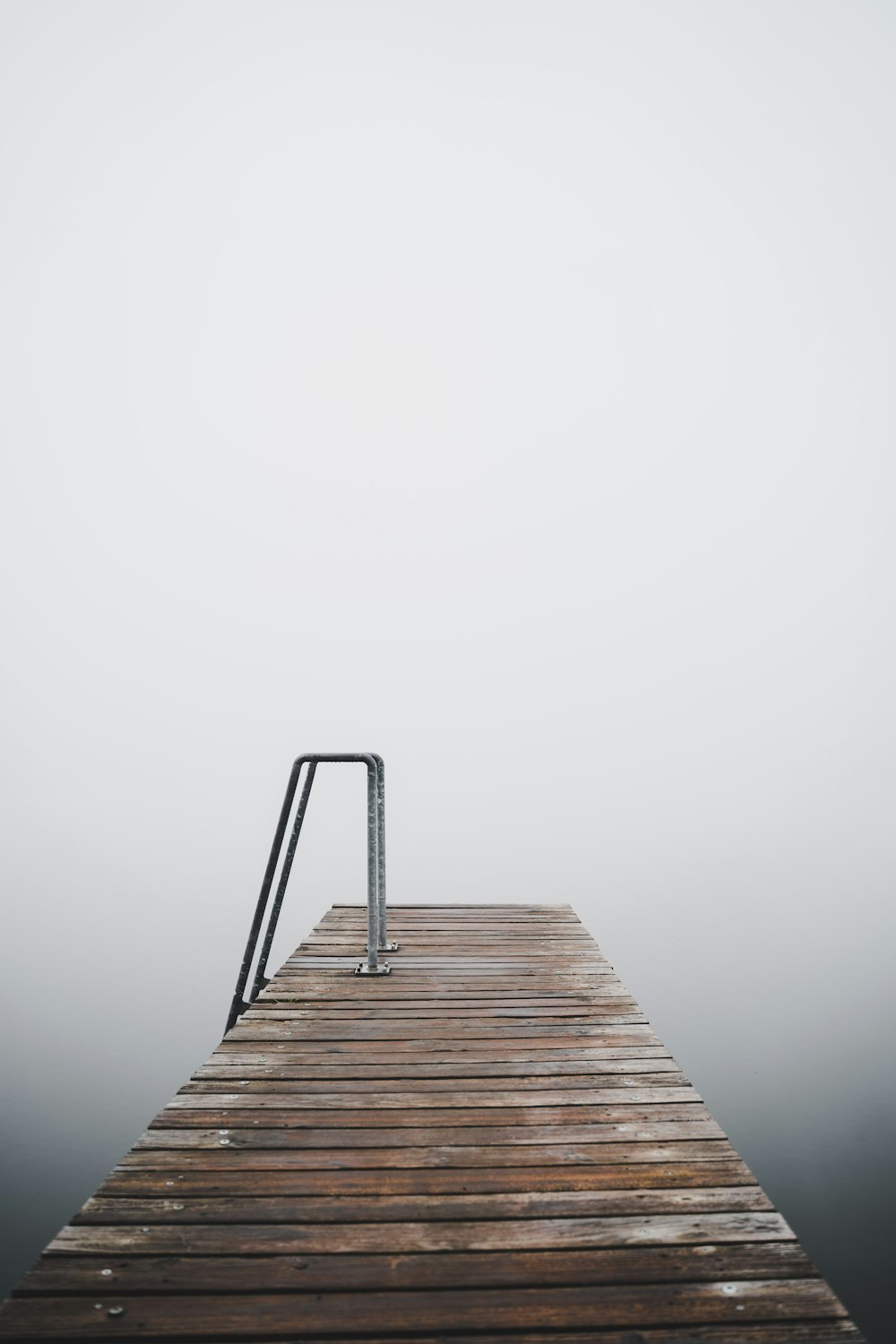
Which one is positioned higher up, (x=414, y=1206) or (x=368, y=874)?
(x=368, y=874)

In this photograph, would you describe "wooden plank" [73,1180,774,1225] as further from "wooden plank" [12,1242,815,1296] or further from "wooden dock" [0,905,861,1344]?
"wooden plank" [12,1242,815,1296]

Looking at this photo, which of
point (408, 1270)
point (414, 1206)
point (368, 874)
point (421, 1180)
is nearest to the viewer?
point (408, 1270)

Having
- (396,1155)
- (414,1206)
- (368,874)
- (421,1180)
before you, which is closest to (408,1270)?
(414,1206)

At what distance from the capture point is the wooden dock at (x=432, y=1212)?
4.55ft

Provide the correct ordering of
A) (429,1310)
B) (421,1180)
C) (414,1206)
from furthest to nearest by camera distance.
Answer: (421,1180)
(414,1206)
(429,1310)

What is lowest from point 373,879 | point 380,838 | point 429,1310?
point 429,1310

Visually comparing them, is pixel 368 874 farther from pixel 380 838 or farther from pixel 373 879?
pixel 380 838

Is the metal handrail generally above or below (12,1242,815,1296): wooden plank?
above

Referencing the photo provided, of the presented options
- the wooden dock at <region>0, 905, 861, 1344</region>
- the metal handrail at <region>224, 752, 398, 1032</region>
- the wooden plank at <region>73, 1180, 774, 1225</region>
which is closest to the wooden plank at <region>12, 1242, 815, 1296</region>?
the wooden dock at <region>0, 905, 861, 1344</region>

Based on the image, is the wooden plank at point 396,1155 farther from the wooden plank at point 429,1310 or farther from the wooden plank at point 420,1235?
the wooden plank at point 429,1310

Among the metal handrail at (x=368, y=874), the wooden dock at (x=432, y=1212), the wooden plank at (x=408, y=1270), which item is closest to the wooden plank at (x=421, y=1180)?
the wooden dock at (x=432, y=1212)

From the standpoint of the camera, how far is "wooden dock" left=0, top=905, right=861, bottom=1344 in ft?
4.55

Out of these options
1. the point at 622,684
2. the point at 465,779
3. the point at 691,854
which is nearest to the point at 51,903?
the point at 691,854

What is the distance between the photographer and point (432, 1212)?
169 cm
